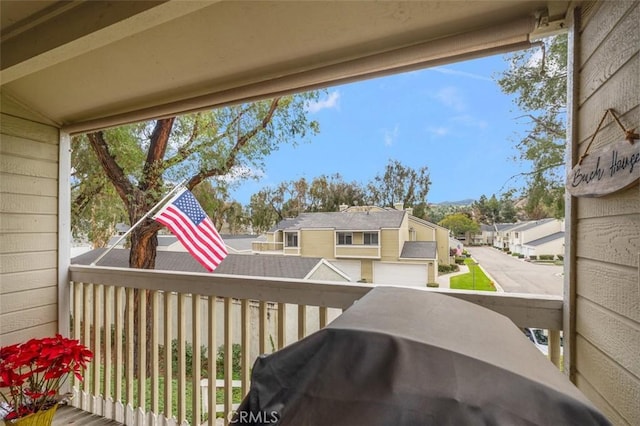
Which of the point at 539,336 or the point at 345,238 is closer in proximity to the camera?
the point at 539,336

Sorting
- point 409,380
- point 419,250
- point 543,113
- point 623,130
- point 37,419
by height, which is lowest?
point 37,419

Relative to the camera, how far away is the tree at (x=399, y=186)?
161 cm

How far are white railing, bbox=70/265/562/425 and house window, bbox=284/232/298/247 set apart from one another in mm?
252

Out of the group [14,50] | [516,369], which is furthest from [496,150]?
[14,50]

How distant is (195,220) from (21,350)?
3.44ft

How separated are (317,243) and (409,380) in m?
1.22

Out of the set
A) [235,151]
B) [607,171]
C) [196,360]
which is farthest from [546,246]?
[235,151]

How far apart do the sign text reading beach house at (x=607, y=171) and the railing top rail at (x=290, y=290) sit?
0.47m

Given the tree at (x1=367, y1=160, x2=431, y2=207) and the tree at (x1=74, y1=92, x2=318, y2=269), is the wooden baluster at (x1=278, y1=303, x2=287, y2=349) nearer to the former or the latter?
the tree at (x1=367, y1=160, x2=431, y2=207)

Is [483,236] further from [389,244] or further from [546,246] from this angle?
[389,244]

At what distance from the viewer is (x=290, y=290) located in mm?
1633

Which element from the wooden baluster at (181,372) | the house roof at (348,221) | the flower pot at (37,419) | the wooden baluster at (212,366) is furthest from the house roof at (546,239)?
the flower pot at (37,419)

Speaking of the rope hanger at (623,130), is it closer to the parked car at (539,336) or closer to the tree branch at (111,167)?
the parked car at (539,336)

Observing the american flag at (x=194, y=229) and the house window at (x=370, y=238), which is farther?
the american flag at (x=194, y=229)
